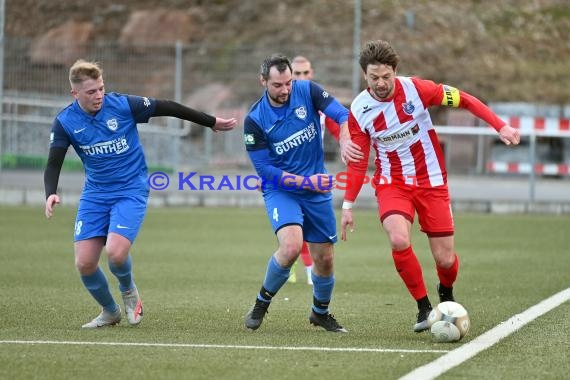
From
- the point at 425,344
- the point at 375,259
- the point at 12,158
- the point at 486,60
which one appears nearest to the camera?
the point at 425,344

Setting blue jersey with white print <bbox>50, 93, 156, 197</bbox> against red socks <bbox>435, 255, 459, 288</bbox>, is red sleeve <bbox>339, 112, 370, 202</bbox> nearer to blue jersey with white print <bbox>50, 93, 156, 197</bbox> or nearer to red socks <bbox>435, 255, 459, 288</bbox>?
red socks <bbox>435, 255, 459, 288</bbox>

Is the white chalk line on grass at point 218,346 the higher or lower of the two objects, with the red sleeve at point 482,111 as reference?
lower

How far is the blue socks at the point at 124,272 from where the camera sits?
921 cm

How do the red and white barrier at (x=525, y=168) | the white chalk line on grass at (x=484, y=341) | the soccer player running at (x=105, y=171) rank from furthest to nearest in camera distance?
the red and white barrier at (x=525, y=168)
the soccer player running at (x=105, y=171)
the white chalk line on grass at (x=484, y=341)

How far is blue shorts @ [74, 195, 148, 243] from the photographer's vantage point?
9133 millimetres

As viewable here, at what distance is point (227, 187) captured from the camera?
23078mm

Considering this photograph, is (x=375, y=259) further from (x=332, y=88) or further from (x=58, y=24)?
(x=58, y=24)

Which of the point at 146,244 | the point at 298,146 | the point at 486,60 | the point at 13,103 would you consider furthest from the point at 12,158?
the point at 298,146

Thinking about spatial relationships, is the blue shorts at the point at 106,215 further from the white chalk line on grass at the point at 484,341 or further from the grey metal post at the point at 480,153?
the grey metal post at the point at 480,153

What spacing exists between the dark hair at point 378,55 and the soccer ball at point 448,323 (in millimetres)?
1770

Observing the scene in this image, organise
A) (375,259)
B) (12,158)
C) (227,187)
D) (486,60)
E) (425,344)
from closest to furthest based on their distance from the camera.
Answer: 1. (425,344)
2. (375,259)
3. (227,187)
4. (12,158)
5. (486,60)

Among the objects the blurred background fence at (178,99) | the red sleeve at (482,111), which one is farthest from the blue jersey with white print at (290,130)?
the blurred background fence at (178,99)

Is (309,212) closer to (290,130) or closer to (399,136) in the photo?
(290,130)

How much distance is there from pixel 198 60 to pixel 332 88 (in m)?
3.01
